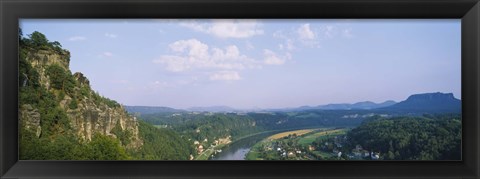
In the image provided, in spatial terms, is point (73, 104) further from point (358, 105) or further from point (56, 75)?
point (358, 105)

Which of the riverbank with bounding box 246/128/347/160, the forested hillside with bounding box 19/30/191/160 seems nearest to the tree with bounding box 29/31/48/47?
the forested hillside with bounding box 19/30/191/160

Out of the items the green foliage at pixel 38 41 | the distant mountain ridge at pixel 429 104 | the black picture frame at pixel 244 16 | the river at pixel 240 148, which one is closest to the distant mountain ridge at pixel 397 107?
the distant mountain ridge at pixel 429 104

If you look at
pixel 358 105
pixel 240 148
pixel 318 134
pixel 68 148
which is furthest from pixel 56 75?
pixel 358 105

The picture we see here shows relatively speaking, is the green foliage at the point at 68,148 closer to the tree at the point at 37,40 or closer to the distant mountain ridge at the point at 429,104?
the tree at the point at 37,40

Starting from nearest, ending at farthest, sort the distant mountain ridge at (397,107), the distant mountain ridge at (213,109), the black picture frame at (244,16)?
the black picture frame at (244,16), the distant mountain ridge at (397,107), the distant mountain ridge at (213,109)

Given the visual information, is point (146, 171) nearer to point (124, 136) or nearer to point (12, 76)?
point (124, 136)
